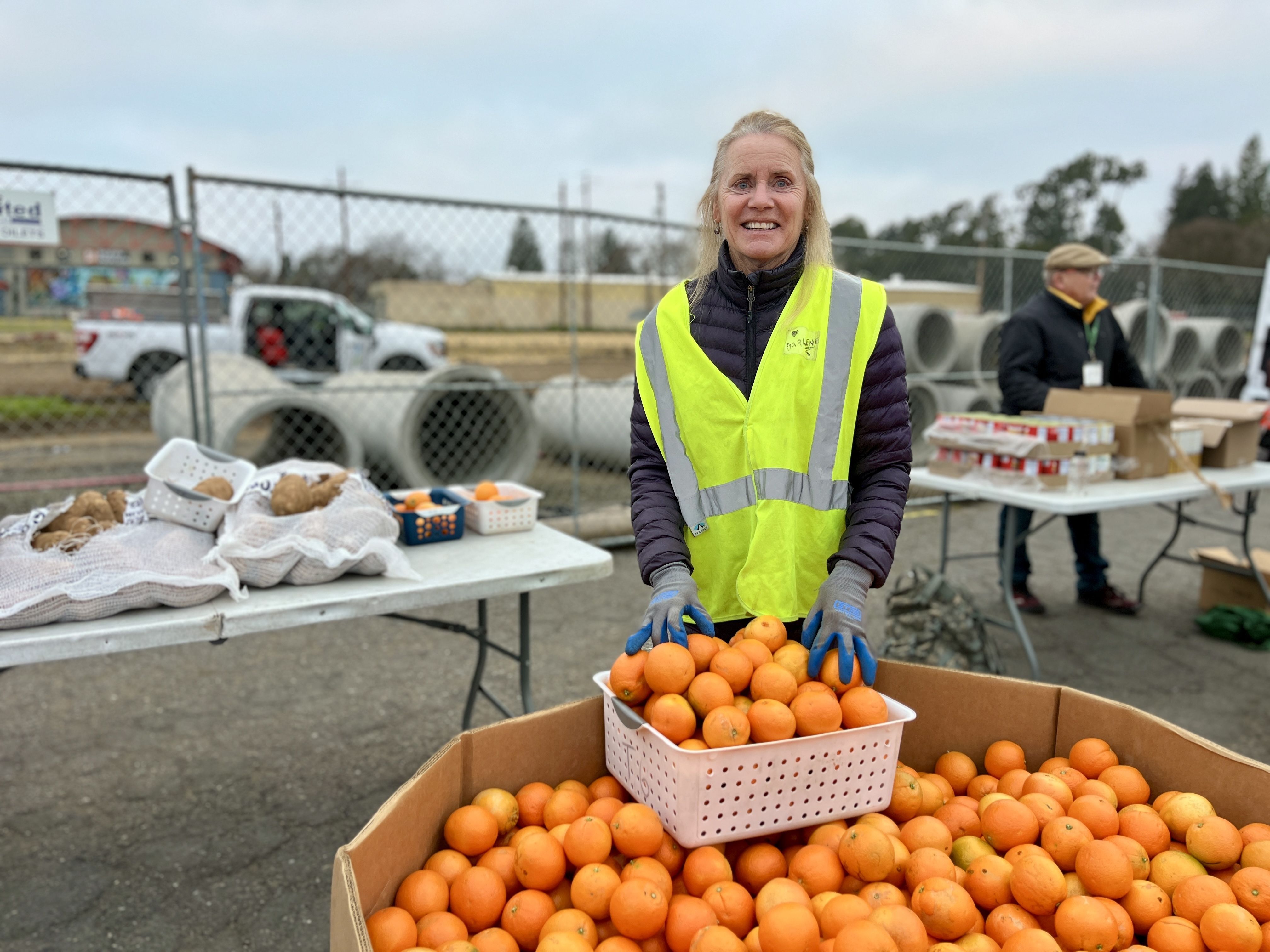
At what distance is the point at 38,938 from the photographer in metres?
2.36

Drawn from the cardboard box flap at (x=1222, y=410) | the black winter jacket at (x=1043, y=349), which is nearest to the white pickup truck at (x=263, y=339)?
the black winter jacket at (x=1043, y=349)

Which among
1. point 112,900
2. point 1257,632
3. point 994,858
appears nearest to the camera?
point 994,858

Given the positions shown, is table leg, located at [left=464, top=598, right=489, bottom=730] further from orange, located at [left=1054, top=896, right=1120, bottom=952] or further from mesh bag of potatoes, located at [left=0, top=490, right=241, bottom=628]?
orange, located at [left=1054, top=896, right=1120, bottom=952]

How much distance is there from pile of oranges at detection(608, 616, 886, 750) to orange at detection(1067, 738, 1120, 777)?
1.66 feet

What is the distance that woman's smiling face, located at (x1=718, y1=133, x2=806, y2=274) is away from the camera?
68.8 inches

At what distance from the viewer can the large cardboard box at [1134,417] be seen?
4023mm

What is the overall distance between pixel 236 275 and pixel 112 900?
10.1 metres

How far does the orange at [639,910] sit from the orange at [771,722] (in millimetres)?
283

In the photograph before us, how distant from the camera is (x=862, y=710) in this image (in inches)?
58.2


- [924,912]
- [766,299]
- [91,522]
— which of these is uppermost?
[766,299]

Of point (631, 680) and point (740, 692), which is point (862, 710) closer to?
point (740, 692)

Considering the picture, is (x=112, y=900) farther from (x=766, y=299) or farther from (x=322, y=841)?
(x=766, y=299)

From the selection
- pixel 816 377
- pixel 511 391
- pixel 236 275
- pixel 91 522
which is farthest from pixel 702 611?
pixel 236 275

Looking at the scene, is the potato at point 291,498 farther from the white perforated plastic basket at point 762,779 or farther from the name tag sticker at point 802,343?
the name tag sticker at point 802,343
